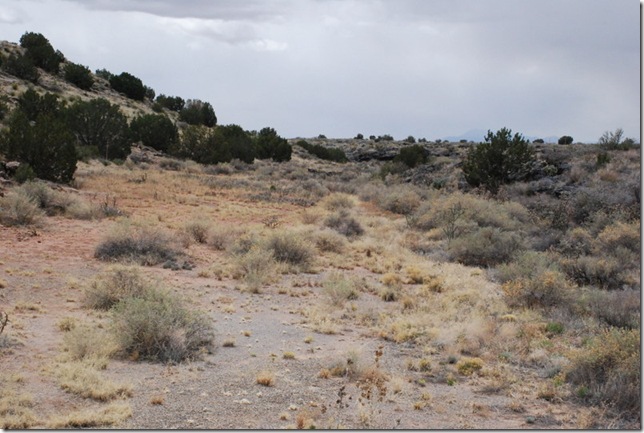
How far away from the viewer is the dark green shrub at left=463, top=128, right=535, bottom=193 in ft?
93.1

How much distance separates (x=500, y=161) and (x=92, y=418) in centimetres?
2548

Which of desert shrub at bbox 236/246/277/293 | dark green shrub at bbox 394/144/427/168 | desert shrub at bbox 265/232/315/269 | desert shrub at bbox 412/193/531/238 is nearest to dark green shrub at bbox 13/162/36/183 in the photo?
desert shrub at bbox 265/232/315/269

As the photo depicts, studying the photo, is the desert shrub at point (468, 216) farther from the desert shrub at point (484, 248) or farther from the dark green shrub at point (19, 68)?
the dark green shrub at point (19, 68)

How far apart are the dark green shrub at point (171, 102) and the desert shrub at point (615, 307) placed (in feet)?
207

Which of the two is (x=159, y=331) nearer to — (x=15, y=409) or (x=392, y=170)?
(x=15, y=409)

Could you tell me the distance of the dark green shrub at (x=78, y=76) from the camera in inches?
2179

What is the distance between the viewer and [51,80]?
5316 centimetres

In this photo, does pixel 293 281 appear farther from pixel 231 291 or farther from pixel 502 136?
pixel 502 136

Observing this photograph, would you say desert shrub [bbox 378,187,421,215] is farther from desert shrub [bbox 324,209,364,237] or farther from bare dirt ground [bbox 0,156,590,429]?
bare dirt ground [bbox 0,156,590,429]

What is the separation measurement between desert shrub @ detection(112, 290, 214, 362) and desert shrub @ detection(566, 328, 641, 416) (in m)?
5.21

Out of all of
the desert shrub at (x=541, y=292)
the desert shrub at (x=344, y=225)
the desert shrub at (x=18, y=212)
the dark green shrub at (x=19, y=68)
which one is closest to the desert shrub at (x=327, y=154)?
the dark green shrub at (x=19, y=68)

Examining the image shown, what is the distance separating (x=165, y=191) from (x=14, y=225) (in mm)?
11430

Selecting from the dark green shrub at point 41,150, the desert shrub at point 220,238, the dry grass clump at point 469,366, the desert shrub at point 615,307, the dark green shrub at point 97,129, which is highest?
the dark green shrub at point 97,129

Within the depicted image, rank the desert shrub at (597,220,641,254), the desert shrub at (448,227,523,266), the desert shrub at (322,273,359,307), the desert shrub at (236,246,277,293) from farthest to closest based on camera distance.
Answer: the desert shrub at (448,227,523,266) < the desert shrub at (597,220,641,254) < the desert shrub at (236,246,277,293) < the desert shrub at (322,273,359,307)
